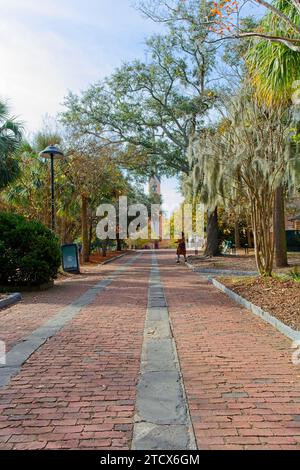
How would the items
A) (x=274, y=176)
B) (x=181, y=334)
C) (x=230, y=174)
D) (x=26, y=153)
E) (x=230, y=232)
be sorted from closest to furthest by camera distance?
(x=181, y=334), (x=274, y=176), (x=230, y=174), (x=26, y=153), (x=230, y=232)

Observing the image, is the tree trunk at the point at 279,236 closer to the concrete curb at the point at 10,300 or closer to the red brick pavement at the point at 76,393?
the concrete curb at the point at 10,300

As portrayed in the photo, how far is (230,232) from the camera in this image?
122 ft

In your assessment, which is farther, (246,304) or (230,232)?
(230,232)

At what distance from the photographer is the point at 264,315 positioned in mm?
6949

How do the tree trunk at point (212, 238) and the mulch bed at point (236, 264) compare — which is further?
the tree trunk at point (212, 238)

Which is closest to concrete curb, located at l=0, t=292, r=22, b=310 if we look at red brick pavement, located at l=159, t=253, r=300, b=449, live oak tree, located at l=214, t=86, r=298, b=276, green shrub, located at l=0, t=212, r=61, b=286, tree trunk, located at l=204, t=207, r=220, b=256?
green shrub, located at l=0, t=212, r=61, b=286

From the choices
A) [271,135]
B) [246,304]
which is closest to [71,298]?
[246,304]

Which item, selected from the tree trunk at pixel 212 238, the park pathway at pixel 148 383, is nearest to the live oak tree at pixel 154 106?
the tree trunk at pixel 212 238

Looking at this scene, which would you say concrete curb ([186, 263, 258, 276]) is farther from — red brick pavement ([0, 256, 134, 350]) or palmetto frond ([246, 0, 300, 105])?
palmetto frond ([246, 0, 300, 105])

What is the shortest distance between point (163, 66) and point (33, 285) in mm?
14524

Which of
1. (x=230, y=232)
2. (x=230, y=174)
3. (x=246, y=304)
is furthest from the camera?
(x=230, y=232)

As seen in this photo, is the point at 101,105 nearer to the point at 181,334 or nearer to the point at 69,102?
the point at 69,102

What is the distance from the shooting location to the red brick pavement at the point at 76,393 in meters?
2.93
